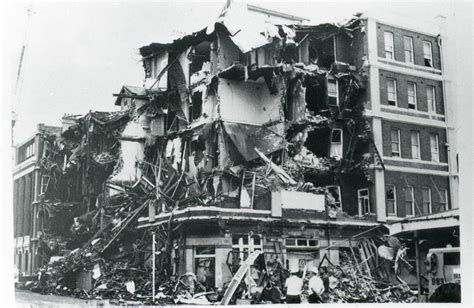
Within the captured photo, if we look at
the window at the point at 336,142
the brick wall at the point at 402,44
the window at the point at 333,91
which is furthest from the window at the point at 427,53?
the window at the point at 336,142

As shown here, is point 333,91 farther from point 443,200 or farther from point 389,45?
point 443,200

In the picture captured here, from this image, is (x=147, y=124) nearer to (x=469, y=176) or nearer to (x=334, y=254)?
(x=334, y=254)

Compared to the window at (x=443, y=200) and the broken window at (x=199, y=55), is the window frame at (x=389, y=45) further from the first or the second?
A: the broken window at (x=199, y=55)

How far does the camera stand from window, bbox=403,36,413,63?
32.8 meters

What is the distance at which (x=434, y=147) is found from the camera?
105 ft

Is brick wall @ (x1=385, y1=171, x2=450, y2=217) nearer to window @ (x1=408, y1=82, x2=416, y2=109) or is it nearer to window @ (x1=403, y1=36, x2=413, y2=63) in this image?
window @ (x1=408, y1=82, x2=416, y2=109)

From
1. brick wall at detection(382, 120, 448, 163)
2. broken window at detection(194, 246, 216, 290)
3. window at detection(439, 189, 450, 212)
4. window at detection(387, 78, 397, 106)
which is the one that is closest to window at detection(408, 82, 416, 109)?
window at detection(387, 78, 397, 106)

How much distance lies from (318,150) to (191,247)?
1062cm

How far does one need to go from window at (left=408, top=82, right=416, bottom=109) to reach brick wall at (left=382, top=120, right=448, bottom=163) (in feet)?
3.60

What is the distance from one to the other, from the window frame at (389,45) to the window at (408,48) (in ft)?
2.34

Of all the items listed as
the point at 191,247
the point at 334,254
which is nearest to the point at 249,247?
the point at 191,247

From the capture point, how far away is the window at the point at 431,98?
31706 mm

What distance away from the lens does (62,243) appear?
3084cm

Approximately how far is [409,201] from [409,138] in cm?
333
